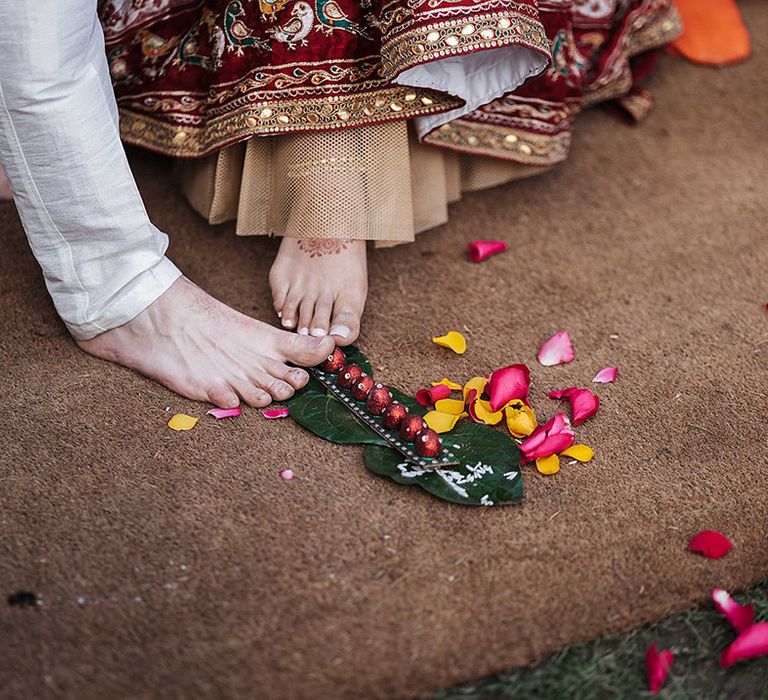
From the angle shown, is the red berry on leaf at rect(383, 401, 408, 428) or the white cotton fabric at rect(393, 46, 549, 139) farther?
the white cotton fabric at rect(393, 46, 549, 139)

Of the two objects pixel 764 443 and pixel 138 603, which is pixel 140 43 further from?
pixel 764 443

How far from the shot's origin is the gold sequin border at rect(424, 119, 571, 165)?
148 centimetres

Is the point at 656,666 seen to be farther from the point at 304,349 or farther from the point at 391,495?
the point at 304,349

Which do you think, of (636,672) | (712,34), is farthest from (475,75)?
(712,34)

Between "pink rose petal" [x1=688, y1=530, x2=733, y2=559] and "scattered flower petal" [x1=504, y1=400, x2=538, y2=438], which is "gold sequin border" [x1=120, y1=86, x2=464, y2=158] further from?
"pink rose petal" [x1=688, y1=530, x2=733, y2=559]

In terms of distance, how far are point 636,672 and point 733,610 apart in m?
0.13

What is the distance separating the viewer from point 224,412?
1214 mm

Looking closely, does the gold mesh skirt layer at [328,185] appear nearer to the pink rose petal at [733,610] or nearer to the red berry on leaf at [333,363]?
the red berry on leaf at [333,363]

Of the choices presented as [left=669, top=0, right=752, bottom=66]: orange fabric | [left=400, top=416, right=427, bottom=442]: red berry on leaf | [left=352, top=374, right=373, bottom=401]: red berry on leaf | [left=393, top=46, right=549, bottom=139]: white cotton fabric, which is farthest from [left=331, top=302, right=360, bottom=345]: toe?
[left=669, top=0, right=752, bottom=66]: orange fabric

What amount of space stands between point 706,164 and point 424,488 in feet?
3.31

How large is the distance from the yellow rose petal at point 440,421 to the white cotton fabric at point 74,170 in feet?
1.28

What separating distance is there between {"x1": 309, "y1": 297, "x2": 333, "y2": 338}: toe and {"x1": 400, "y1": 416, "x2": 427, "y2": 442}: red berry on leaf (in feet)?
0.74

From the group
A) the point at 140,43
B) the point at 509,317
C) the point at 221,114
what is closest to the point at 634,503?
the point at 509,317

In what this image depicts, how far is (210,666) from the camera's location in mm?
914
